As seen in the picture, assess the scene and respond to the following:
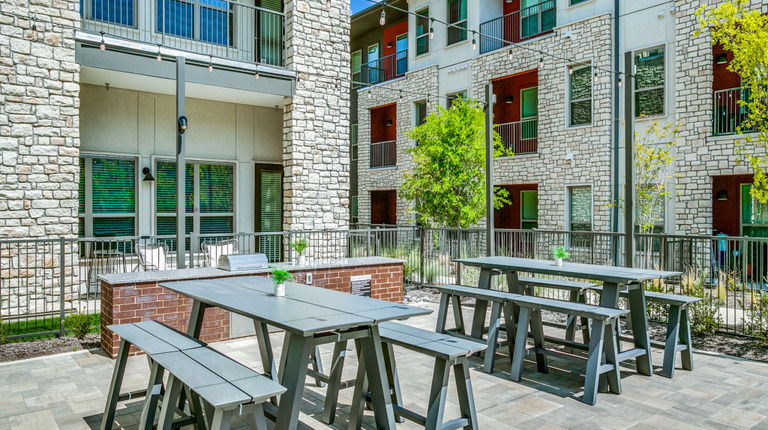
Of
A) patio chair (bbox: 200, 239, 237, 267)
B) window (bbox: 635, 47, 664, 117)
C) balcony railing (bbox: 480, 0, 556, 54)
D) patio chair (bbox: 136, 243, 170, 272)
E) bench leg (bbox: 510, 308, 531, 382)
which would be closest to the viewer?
bench leg (bbox: 510, 308, 531, 382)

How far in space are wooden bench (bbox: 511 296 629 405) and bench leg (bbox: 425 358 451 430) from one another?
153cm

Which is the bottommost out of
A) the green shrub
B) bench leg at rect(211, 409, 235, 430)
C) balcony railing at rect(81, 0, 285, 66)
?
the green shrub

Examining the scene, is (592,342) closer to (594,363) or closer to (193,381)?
(594,363)

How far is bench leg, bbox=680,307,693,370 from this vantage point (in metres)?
5.23

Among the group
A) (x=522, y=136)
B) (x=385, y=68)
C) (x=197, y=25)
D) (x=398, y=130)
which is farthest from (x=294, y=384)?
(x=385, y=68)

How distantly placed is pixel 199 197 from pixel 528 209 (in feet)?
32.9

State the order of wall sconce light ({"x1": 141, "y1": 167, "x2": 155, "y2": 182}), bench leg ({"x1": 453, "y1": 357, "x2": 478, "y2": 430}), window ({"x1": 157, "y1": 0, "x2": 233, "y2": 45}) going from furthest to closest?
window ({"x1": 157, "y1": 0, "x2": 233, "y2": 45}) < wall sconce light ({"x1": 141, "y1": 167, "x2": 155, "y2": 182}) < bench leg ({"x1": 453, "y1": 357, "x2": 478, "y2": 430})

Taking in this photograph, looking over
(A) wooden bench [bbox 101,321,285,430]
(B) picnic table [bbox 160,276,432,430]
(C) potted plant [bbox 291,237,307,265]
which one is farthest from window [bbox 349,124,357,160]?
(A) wooden bench [bbox 101,321,285,430]

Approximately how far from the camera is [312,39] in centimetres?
1084

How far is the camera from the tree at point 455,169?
471 inches

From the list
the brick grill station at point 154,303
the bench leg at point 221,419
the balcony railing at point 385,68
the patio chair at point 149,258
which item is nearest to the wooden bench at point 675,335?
the bench leg at point 221,419

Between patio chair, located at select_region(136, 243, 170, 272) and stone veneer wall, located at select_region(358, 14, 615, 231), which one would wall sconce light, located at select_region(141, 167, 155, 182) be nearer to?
patio chair, located at select_region(136, 243, 170, 272)

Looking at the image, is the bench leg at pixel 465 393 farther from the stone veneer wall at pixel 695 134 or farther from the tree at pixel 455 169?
the stone veneer wall at pixel 695 134

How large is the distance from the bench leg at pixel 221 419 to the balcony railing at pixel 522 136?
45.3 feet
